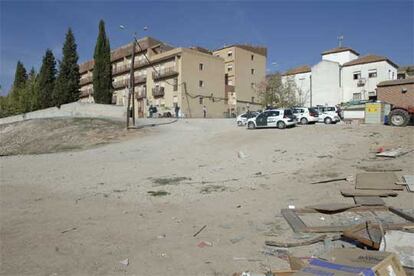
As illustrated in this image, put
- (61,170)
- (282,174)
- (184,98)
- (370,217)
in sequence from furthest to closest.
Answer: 1. (184,98)
2. (61,170)
3. (282,174)
4. (370,217)

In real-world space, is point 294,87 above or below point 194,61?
below

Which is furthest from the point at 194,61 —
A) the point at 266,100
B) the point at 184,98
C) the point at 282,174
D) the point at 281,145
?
the point at 282,174

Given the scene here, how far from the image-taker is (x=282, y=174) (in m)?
14.0

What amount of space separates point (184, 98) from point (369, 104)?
3738cm

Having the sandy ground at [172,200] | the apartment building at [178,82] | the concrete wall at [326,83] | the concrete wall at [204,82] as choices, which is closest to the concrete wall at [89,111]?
the apartment building at [178,82]

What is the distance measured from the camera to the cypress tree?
6072 cm

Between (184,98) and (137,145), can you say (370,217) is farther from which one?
(184,98)

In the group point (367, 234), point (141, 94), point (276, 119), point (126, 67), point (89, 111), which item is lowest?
point (367, 234)

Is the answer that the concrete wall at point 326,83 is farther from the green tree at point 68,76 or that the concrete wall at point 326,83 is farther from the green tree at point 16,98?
the green tree at point 16,98

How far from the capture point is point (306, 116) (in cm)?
3316

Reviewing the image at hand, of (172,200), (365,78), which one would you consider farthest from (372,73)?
(172,200)

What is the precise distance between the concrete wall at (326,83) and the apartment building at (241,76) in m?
13.8

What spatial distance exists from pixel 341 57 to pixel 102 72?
123 ft

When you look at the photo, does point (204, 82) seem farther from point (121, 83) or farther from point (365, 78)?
point (365, 78)
